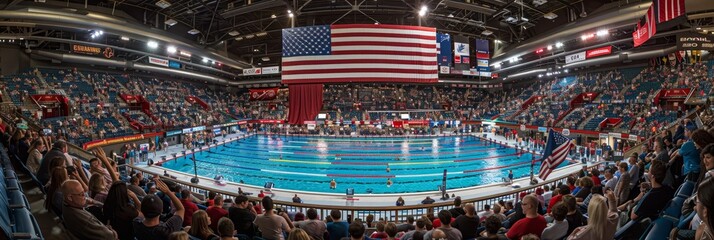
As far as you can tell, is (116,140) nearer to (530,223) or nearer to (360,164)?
(360,164)

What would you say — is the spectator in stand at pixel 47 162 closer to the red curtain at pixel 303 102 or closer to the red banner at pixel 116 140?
the red banner at pixel 116 140

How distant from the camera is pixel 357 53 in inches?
742

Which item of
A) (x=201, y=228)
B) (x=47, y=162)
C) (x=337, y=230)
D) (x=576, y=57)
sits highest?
(x=576, y=57)

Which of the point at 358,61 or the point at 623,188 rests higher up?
the point at 358,61

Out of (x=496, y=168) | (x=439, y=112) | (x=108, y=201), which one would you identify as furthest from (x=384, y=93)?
(x=108, y=201)

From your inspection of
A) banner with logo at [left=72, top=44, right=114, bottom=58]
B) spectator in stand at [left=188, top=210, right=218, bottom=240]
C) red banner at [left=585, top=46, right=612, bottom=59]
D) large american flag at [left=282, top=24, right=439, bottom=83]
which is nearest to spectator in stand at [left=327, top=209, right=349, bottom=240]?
spectator in stand at [left=188, top=210, right=218, bottom=240]

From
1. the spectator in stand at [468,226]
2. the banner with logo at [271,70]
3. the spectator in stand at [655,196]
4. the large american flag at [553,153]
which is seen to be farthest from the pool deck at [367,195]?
the banner with logo at [271,70]

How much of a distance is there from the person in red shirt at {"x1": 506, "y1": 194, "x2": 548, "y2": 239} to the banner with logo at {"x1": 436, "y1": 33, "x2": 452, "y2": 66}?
19819mm

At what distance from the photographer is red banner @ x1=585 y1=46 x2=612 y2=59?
2575cm

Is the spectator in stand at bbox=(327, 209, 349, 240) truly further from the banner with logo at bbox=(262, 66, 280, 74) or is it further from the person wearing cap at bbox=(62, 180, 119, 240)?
the banner with logo at bbox=(262, 66, 280, 74)

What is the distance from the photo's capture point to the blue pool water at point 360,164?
18.1 meters

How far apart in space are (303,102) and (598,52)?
27.5 metres

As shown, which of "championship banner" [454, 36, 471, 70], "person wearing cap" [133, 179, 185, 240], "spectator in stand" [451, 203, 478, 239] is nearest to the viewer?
"person wearing cap" [133, 179, 185, 240]

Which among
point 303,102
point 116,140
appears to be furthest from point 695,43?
point 116,140
